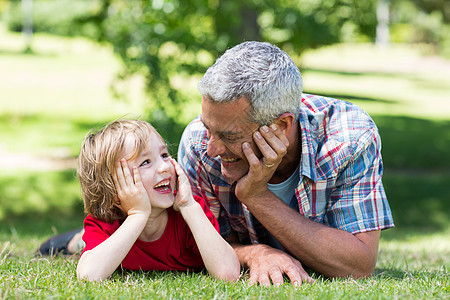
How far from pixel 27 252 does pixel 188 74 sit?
6147 millimetres

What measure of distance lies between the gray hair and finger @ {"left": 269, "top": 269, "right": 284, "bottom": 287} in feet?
2.84

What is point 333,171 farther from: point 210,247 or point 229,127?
point 210,247

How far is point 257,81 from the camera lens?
3400 millimetres

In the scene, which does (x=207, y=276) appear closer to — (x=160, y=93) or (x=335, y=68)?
(x=160, y=93)

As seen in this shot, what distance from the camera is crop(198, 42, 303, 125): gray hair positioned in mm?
3352

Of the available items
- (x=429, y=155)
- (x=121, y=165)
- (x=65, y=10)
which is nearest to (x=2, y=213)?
(x=121, y=165)

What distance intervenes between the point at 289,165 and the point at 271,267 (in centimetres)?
78

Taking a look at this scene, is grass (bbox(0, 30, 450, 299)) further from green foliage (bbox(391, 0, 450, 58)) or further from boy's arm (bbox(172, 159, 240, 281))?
green foliage (bbox(391, 0, 450, 58))

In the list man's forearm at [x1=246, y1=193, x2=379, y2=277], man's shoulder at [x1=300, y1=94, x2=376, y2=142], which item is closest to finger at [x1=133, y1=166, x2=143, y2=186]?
man's forearm at [x1=246, y1=193, x2=379, y2=277]

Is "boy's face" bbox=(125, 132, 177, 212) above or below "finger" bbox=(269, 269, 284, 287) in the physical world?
above

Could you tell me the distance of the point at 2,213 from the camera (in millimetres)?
9898

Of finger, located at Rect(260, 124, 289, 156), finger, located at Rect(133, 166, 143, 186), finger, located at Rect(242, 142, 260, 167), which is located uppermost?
finger, located at Rect(260, 124, 289, 156)

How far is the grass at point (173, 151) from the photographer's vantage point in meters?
2.94

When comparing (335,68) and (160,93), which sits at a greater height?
(160,93)
